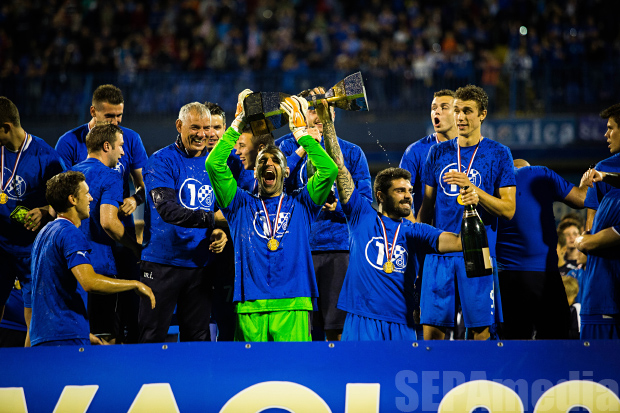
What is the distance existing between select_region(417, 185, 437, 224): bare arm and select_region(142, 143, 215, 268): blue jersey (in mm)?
1643

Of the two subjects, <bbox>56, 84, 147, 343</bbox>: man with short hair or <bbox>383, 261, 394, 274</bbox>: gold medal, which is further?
<bbox>56, 84, 147, 343</bbox>: man with short hair

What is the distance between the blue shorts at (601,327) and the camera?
4.90 metres

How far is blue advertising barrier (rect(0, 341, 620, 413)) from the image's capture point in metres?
4.02

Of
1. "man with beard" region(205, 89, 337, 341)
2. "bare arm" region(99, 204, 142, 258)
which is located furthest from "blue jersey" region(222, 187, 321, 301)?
"bare arm" region(99, 204, 142, 258)

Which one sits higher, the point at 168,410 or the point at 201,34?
the point at 201,34

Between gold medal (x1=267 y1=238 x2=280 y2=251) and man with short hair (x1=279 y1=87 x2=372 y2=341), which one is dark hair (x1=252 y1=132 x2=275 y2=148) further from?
gold medal (x1=267 y1=238 x2=280 y2=251)

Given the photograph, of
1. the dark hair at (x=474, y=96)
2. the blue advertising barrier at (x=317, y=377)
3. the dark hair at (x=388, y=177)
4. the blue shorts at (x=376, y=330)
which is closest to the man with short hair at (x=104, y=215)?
the blue advertising barrier at (x=317, y=377)

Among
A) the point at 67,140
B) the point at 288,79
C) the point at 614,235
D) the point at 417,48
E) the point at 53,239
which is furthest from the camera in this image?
the point at 417,48

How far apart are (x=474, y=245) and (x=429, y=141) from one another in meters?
1.42

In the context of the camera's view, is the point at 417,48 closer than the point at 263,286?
No

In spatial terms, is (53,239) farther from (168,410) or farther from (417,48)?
(417,48)

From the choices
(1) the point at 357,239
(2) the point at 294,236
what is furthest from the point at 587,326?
(2) the point at 294,236

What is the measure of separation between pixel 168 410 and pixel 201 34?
1248 cm

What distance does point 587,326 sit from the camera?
5.00 metres
